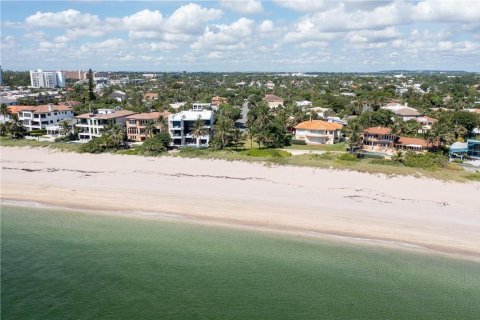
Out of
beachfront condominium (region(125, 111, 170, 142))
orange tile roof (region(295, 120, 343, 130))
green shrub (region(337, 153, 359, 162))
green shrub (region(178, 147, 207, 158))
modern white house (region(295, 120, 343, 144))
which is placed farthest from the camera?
modern white house (region(295, 120, 343, 144))

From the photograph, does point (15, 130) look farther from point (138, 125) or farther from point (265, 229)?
point (265, 229)

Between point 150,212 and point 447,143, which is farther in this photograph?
point 447,143

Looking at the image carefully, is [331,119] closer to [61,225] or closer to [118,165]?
[118,165]

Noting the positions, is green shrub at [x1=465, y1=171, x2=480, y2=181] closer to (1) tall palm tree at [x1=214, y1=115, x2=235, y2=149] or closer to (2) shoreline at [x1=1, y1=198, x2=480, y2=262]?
(2) shoreline at [x1=1, y1=198, x2=480, y2=262]

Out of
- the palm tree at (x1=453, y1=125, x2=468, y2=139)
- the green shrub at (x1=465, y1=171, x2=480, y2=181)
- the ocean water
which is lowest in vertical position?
the ocean water

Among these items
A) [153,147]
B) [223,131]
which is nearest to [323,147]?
[223,131]

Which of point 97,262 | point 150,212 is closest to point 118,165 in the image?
point 150,212

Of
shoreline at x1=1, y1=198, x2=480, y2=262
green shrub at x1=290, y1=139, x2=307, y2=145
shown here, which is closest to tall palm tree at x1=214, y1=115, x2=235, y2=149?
green shrub at x1=290, y1=139, x2=307, y2=145
